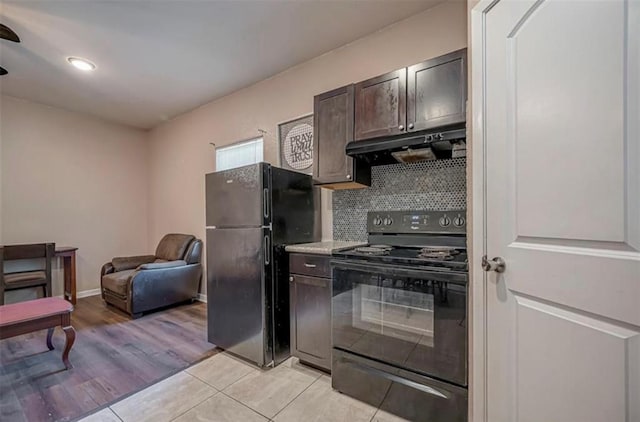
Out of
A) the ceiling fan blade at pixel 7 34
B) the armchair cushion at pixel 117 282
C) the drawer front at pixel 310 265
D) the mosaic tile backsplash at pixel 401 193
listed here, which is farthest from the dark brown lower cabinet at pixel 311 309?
the ceiling fan blade at pixel 7 34

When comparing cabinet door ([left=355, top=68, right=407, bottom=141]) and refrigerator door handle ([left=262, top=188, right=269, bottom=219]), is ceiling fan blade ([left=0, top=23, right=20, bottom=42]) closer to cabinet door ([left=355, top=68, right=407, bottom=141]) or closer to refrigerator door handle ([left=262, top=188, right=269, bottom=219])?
refrigerator door handle ([left=262, top=188, right=269, bottom=219])

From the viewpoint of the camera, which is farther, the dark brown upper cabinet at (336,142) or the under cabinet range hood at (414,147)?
the dark brown upper cabinet at (336,142)

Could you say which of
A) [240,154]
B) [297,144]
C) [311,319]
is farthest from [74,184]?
[311,319]

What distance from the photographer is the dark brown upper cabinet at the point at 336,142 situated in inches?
86.0

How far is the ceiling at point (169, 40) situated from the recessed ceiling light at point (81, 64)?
65 mm

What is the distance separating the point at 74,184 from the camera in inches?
166

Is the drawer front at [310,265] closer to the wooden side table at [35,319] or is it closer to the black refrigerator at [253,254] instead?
the black refrigerator at [253,254]

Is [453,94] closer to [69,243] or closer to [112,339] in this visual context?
[112,339]

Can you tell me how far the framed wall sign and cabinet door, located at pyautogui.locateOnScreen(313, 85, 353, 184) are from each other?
498 mm

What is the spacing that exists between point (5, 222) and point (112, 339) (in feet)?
8.24

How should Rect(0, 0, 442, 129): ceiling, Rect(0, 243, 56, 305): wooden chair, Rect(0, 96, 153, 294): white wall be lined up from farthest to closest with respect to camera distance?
Rect(0, 96, 153, 294): white wall, Rect(0, 243, 56, 305): wooden chair, Rect(0, 0, 442, 129): ceiling

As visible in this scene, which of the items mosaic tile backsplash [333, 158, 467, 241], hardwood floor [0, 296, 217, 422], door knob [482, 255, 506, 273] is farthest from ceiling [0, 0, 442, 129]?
hardwood floor [0, 296, 217, 422]

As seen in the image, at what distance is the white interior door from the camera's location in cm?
81

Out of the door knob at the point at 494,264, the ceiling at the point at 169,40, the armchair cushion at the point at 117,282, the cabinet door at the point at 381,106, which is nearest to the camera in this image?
the door knob at the point at 494,264
